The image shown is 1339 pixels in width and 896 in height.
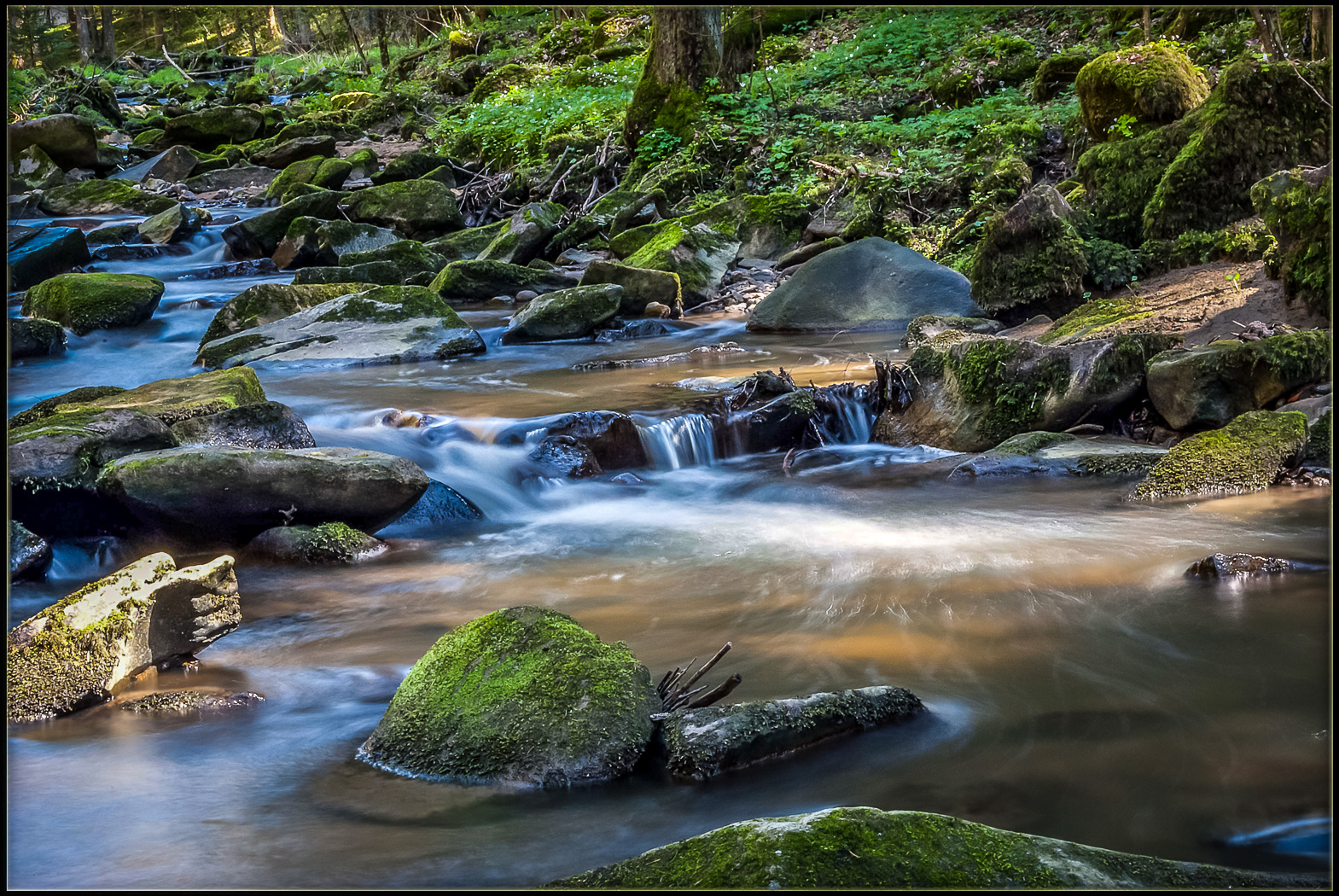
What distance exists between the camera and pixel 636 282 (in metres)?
11.3

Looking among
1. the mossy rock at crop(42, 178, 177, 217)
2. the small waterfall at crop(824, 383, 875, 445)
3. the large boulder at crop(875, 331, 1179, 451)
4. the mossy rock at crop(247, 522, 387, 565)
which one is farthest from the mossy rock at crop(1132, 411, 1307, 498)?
the mossy rock at crop(42, 178, 177, 217)

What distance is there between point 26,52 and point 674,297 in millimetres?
28223

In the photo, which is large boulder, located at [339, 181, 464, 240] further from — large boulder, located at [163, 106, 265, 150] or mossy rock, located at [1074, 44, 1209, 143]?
large boulder, located at [163, 106, 265, 150]

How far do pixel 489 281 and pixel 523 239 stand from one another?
112 cm

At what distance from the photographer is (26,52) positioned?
2941cm

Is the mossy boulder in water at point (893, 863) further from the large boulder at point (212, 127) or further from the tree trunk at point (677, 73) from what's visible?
the large boulder at point (212, 127)

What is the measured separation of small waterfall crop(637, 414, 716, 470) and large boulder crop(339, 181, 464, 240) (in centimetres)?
983

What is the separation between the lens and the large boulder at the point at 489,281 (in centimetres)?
1231

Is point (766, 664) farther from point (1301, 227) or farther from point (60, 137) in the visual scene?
point (60, 137)

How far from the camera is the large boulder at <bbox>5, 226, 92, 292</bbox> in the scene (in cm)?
1308

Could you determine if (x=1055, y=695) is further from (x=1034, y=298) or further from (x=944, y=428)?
(x=1034, y=298)

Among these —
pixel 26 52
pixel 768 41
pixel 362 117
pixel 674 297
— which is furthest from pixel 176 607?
pixel 26 52

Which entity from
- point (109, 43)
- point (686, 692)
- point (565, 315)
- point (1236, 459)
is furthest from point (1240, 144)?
point (109, 43)

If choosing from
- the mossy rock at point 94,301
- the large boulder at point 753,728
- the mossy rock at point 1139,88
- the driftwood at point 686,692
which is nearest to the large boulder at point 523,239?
the mossy rock at point 94,301
